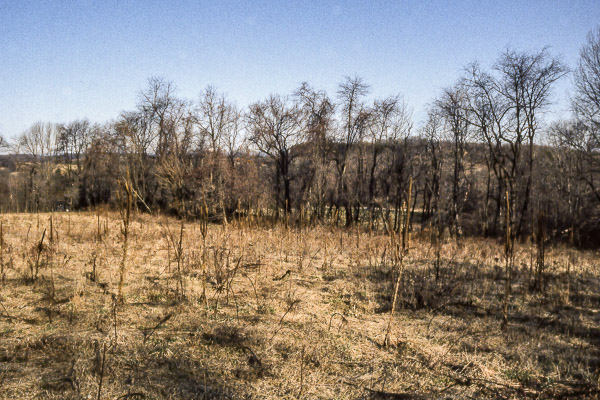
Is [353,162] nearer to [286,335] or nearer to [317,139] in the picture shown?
[317,139]

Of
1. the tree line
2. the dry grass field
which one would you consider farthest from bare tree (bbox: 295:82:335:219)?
the dry grass field

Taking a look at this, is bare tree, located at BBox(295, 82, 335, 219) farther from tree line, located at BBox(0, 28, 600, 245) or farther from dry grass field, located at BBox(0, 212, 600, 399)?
dry grass field, located at BBox(0, 212, 600, 399)

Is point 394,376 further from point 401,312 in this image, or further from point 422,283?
point 422,283

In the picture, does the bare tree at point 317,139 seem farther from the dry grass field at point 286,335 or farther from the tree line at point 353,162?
the dry grass field at point 286,335

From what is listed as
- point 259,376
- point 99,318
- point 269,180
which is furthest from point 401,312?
point 269,180

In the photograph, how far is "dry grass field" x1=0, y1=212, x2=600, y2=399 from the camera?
3.18 metres

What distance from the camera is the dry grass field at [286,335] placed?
3184mm

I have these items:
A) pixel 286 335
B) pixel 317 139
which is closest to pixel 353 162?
pixel 317 139

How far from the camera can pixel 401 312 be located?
219 inches

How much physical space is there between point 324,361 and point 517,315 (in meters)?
3.65

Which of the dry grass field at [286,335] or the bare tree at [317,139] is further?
the bare tree at [317,139]

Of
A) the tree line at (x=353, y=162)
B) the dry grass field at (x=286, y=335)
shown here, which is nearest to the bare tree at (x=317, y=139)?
the tree line at (x=353, y=162)

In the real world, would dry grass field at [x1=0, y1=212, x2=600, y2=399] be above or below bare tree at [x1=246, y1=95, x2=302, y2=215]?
below

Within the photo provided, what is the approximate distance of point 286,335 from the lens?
4.29 m
